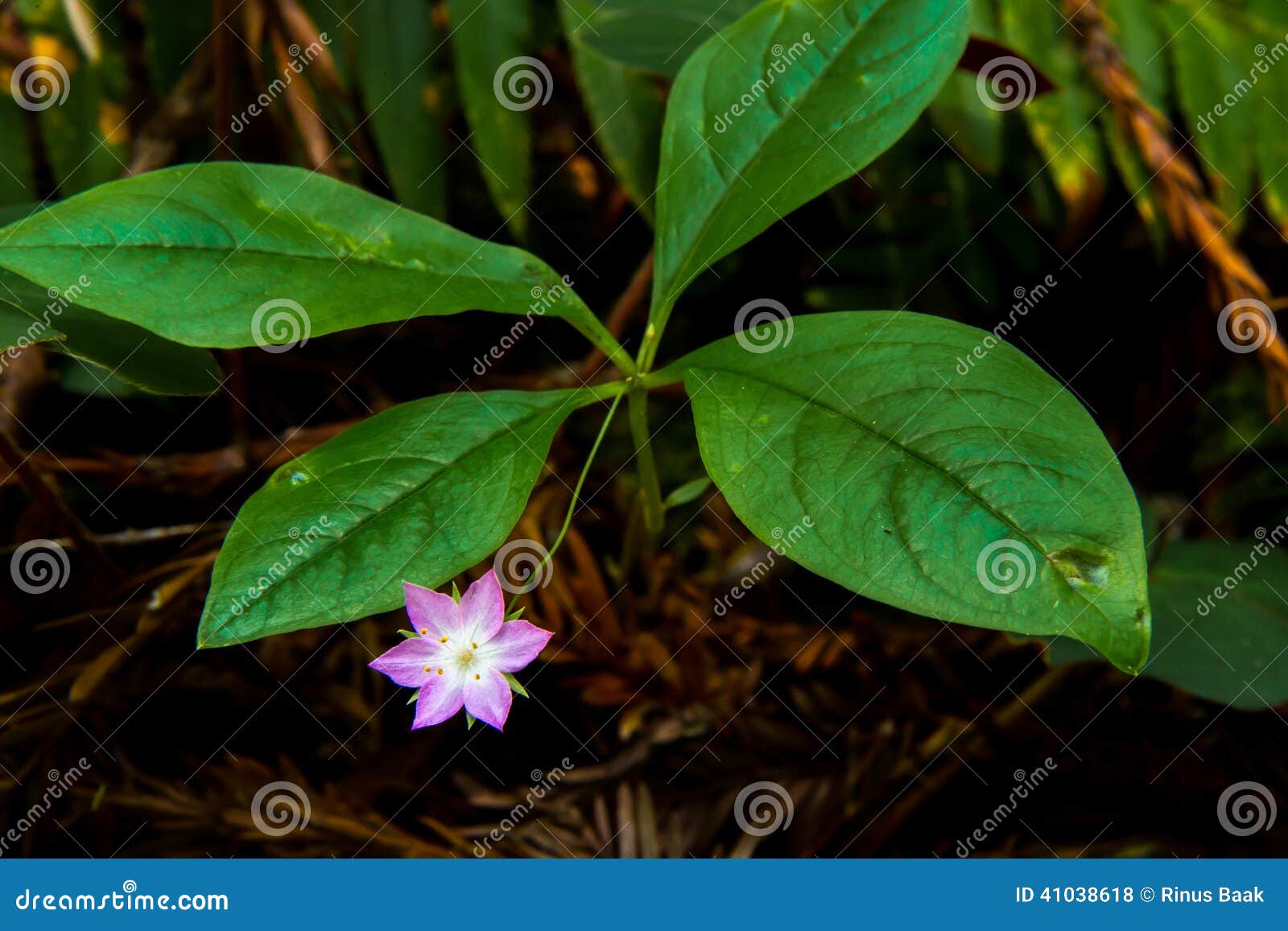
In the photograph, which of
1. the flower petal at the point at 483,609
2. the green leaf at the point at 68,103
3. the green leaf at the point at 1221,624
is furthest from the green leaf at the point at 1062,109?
the green leaf at the point at 68,103

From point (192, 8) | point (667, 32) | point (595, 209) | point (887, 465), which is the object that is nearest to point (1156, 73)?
point (667, 32)

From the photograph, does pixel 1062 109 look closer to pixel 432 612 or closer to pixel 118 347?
pixel 432 612

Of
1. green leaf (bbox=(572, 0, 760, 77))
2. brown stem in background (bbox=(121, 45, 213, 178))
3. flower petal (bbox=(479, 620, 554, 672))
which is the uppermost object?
brown stem in background (bbox=(121, 45, 213, 178))

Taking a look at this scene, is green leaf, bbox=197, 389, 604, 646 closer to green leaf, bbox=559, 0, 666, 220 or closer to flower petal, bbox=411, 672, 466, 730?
flower petal, bbox=411, 672, 466, 730

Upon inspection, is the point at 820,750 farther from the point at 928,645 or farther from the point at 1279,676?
the point at 1279,676

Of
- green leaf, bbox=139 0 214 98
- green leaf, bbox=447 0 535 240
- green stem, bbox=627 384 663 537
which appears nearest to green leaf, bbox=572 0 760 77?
green leaf, bbox=447 0 535 240

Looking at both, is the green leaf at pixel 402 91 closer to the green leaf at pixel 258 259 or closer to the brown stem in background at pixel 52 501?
the green leaf at pixel 258 259

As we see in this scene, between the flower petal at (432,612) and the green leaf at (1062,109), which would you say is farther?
the green leaf at (1062,109)
